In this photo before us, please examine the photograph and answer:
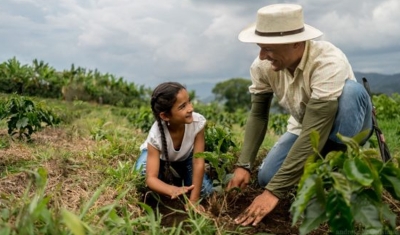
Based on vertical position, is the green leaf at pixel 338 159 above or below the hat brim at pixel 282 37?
below

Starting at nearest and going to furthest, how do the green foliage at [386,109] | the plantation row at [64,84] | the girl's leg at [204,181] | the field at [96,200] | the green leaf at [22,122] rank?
1. the field at [96,200]
2. the girl's leg at [204,181]
3. the green leaf at [22,122]
4. the green foliage at [386,109]
5. the plantation row at [64,84]

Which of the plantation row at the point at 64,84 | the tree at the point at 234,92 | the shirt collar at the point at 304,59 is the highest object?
the shirt collar at the point at 304,59

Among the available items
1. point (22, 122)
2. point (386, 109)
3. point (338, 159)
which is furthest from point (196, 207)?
point (386, 109)

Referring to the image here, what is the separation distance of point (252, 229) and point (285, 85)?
0.96 m

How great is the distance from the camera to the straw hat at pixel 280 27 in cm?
282

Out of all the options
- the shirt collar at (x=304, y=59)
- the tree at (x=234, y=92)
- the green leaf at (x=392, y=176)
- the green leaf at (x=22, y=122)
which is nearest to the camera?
the green leaf at (x=392, y=176)

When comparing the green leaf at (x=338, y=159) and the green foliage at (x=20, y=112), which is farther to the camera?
the green foliage at (x=20, y=112)

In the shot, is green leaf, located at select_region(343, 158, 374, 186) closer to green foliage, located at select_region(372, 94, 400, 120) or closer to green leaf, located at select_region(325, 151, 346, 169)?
green leaf, located at select_region(325, 151, 346, 169)

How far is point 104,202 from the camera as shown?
2.90 meters

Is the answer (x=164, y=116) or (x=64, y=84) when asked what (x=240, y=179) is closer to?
(x=164, y=116)

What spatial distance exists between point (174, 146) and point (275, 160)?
72cm

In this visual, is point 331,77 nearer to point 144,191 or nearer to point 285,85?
point 285,85

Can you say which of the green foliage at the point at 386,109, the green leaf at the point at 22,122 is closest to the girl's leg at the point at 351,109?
the green leaf at the point at 22,122

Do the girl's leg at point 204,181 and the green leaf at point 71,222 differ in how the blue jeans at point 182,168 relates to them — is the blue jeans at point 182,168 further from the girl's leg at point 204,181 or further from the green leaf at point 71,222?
the green leaf at point 71,222
